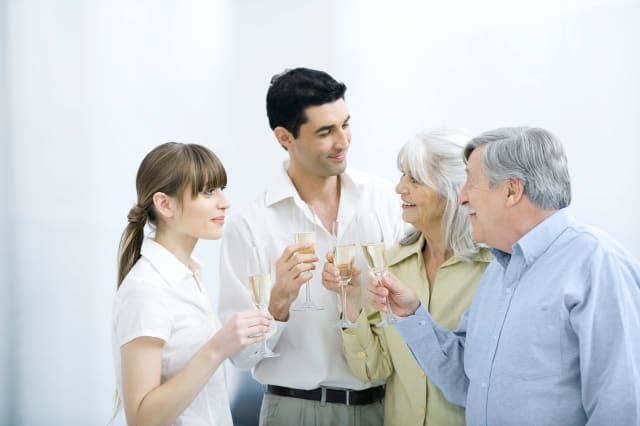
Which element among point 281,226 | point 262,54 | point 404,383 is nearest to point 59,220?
point 262,54

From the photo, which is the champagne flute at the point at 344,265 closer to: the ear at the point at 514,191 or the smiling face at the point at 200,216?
the smiling face at the point at 200,216

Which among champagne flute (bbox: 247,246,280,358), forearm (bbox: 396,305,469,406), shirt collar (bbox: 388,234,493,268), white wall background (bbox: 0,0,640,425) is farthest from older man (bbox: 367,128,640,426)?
white wall background (bbox: 0,0,640,425)

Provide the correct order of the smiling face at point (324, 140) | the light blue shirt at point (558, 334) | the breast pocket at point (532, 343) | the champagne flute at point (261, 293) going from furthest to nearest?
the smiling face at point (324, 140), the champagne flute at point (261, 293), the breast pocket at point (532, 343), the light blue shirt at point (558, 334)

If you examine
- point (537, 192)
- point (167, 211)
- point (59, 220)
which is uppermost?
point (537, 192)

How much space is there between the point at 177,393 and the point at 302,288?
887mm

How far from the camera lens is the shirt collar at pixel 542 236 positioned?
187cm

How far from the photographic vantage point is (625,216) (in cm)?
369

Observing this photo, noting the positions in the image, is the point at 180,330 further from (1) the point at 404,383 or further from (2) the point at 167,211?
(1) the point at 404,383

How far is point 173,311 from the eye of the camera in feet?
6.73

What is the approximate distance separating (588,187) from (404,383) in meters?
1.92

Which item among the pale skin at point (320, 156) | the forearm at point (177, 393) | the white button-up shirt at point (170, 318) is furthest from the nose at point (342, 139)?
the forearm at point (177, 393)

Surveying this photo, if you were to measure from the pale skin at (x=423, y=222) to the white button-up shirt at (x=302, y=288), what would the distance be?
9.3 inches

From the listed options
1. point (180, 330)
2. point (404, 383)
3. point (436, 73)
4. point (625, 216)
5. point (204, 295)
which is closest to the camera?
point (180, 330)

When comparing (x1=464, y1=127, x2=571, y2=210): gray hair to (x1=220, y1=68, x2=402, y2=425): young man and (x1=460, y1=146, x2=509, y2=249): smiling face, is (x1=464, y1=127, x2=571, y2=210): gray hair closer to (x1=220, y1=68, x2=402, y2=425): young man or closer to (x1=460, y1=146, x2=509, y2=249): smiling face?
(x1=460, y1=146, x2=509, y2=249): smiling face
